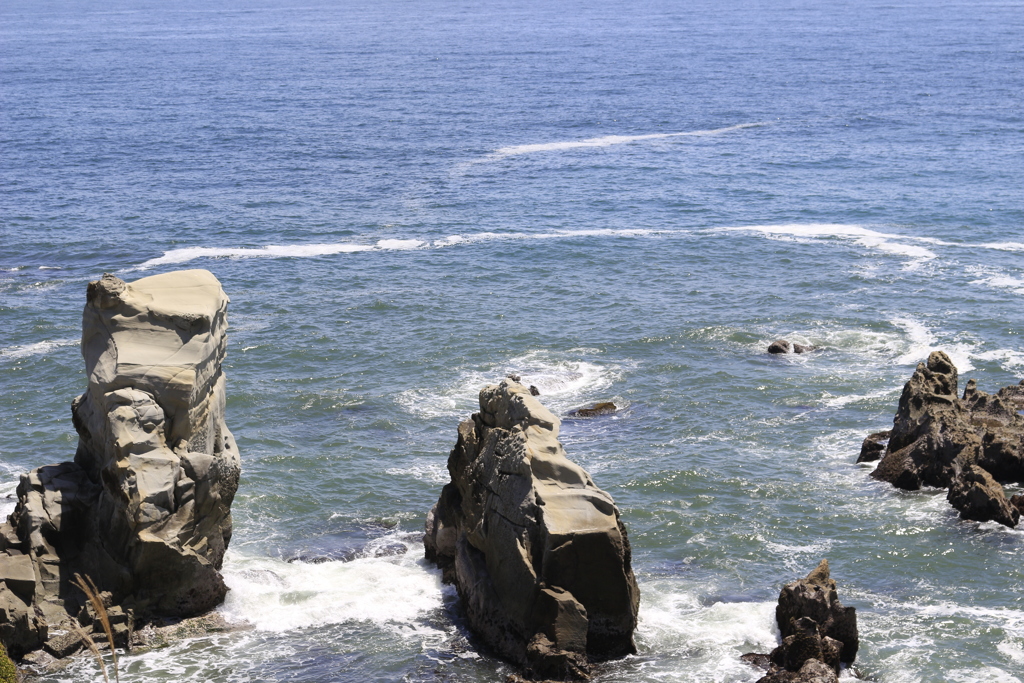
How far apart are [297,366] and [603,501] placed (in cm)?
2781

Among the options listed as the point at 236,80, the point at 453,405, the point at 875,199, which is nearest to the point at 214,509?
the point at 453,405

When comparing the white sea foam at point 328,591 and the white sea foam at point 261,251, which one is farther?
the white sea foam at point 261,251

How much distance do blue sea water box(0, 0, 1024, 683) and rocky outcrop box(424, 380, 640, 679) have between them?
0.97m

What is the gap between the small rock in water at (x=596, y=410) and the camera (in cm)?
4803

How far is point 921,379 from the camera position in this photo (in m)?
43.2

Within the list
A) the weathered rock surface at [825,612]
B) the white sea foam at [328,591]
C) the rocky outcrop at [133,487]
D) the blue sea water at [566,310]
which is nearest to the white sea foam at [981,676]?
the blue sea water at [566,310]

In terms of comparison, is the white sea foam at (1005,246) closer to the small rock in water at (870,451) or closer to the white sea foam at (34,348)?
the small rock in water at (870,451)

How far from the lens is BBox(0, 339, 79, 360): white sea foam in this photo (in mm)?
55031

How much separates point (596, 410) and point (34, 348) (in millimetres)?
27164

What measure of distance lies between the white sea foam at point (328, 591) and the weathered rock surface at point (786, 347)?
82.1 ft

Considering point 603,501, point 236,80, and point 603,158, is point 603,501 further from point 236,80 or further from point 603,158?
point 236,80

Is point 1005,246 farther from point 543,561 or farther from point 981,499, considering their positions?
point 543,561

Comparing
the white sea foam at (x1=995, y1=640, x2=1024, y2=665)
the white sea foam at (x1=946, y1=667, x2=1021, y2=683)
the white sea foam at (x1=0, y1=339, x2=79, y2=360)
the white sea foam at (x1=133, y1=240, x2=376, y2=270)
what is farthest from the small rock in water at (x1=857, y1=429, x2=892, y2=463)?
the white sea foam at (x1=133, y1=240, x2=376, y2=270)

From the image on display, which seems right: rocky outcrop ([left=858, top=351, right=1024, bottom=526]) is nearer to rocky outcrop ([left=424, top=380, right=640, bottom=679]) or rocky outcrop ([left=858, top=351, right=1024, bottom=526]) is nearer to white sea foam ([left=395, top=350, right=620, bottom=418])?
white sea foam ([left=395, top=350, right=620, bottom=418])
